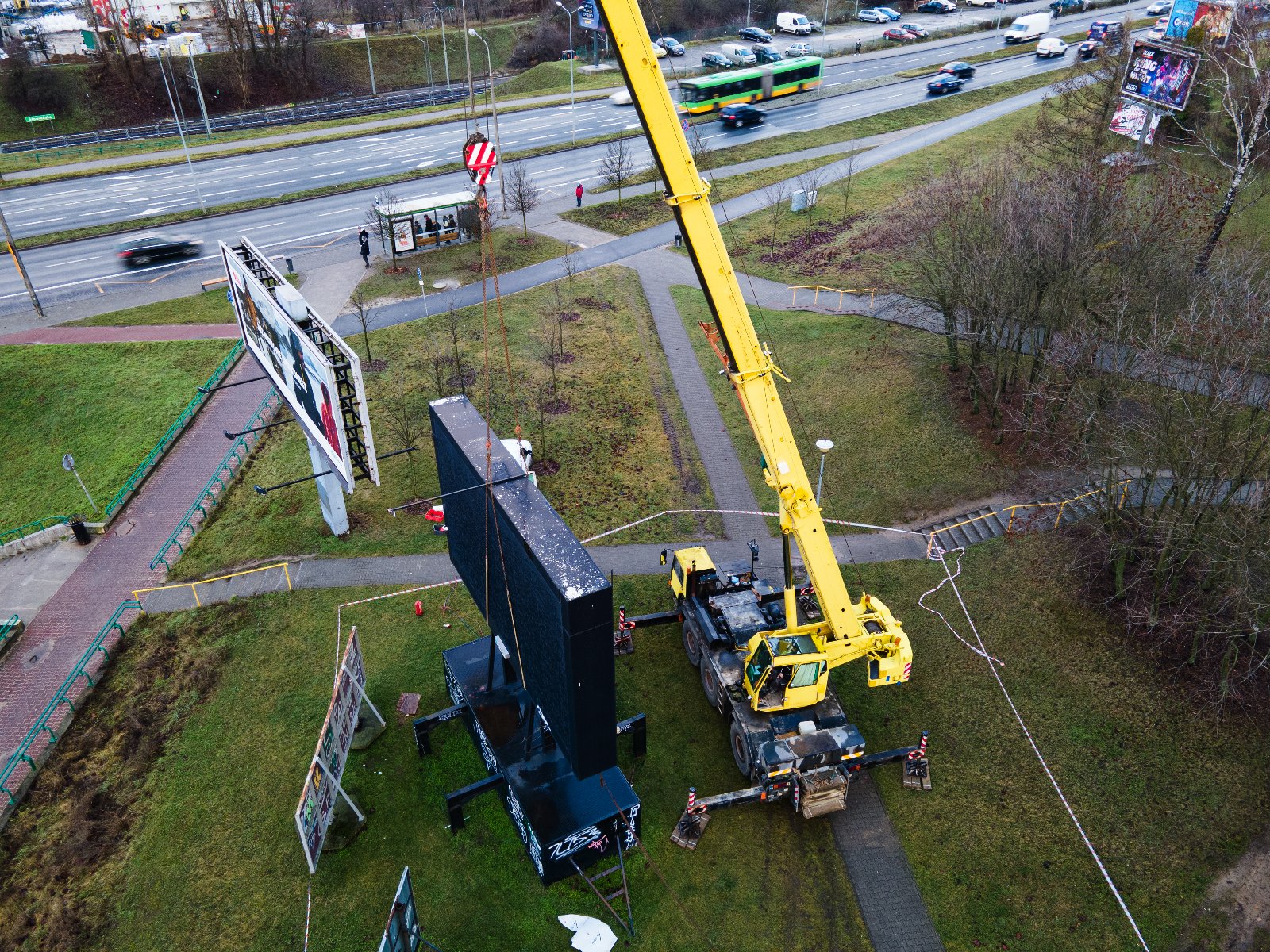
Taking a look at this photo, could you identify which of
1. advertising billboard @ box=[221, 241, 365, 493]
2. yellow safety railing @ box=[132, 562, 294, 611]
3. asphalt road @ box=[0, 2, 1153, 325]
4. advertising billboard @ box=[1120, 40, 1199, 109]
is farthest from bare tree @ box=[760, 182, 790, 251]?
yellow safety railing @ box=[132, 562, 294, 611]

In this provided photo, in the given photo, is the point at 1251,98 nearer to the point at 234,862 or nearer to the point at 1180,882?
the point at 1180,882

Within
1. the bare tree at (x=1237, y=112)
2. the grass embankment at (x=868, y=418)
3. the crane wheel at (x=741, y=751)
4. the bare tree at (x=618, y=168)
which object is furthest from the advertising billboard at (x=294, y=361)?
the bare tree at (x=618, y=168)

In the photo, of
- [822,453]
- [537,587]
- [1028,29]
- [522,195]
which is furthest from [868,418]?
[1028,29]

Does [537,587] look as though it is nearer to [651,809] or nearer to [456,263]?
[651,809]

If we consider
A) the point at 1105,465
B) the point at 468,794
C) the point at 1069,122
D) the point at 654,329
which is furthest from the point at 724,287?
the point at 1069,122

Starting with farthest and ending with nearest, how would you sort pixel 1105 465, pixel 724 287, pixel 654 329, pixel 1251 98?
pixel 654 329 → pixel 1251 98 → pixel 1105 465 → pixel 724 287

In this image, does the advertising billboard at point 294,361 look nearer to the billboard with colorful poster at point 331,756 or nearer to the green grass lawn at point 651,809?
the billboard with colorful poster at point 331,756

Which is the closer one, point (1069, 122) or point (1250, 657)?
point (1250, 657)
